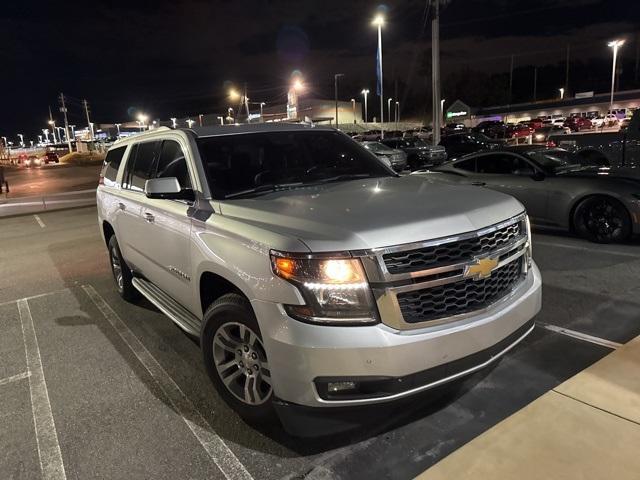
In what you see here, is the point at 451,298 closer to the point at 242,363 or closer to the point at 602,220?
the point at 242,363

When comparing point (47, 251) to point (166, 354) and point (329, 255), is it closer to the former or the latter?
point (166, 354)

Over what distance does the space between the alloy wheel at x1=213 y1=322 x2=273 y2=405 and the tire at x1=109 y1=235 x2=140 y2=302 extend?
2952 mm

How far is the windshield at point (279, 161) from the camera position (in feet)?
13.0

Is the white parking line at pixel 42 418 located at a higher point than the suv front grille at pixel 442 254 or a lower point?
lower

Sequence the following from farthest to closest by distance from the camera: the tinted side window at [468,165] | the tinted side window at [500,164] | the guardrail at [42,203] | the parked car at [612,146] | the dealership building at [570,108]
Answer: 1. the dealership building at [570,108]
2. the guardrail at [42,203]
3. the parked car at [612,146]
4. the tinted side window at [468,165]
5. the tinted side window at [500,164]

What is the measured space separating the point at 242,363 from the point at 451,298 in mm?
1392

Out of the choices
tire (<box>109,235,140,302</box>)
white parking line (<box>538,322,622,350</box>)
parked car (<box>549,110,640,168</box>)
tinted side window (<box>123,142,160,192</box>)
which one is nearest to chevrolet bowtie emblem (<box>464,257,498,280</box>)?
white parking line (<box>538,322,622,350</box>)

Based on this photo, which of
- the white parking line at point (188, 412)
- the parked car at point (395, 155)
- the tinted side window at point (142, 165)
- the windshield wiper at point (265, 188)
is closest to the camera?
the white parking line at point (188, 412)

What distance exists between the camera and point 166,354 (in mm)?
4656

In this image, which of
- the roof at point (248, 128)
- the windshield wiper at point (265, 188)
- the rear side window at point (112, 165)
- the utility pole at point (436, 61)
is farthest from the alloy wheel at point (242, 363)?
the utility pole at point (436, 61)

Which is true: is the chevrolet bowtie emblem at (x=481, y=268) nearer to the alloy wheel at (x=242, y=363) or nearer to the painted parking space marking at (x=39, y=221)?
the alloy wheel at (x=242, y=363)

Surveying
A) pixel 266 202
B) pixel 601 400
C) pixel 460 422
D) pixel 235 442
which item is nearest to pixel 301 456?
pixel 235 442

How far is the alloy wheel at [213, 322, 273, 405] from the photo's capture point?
3121 mm

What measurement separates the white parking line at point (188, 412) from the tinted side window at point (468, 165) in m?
6.86
